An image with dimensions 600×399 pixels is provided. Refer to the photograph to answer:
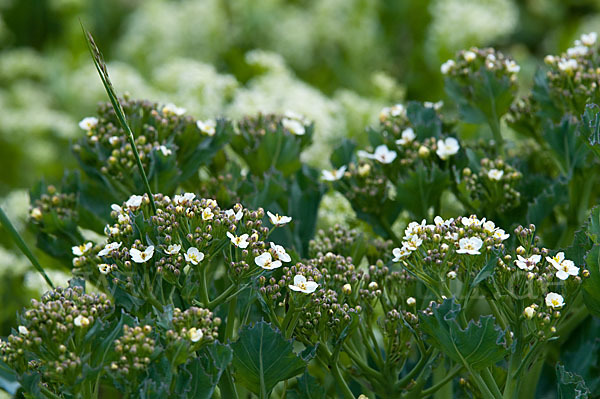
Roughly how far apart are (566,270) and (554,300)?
0.05 metres

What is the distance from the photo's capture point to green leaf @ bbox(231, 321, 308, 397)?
3.14 feet

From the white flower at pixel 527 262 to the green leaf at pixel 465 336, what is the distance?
0.08 m

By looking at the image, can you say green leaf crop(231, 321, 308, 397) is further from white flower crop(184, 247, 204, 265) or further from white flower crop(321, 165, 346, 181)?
white flower crop(321, 165, 346, 181)

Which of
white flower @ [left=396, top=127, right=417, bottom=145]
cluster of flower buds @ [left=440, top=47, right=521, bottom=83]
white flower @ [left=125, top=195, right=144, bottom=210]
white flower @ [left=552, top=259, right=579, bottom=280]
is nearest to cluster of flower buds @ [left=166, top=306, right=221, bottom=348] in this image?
white flower @ [left=125, top=195, right=144, bottom=210]

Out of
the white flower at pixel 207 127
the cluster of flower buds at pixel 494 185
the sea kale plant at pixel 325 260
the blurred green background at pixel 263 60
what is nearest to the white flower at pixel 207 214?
the sea kale plant at pixel 325 260

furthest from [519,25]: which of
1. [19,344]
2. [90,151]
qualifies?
[19,344]

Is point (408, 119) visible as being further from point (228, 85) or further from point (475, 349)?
point (228, 85)

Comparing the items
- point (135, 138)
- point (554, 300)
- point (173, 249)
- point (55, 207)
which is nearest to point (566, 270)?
point (554, 300)

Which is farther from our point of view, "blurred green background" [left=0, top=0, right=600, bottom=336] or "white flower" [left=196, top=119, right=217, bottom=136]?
"blurred green background" [left=0, top=0, right=600, bottom=336]

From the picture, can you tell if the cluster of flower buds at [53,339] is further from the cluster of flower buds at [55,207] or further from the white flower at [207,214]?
the cluster of flower buds at [55,207]

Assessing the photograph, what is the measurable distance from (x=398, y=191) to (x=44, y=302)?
2.18 feet

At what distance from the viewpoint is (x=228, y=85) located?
6.81ft

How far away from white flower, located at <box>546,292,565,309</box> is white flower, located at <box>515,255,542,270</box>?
0.15ft

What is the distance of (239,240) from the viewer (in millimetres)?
973
